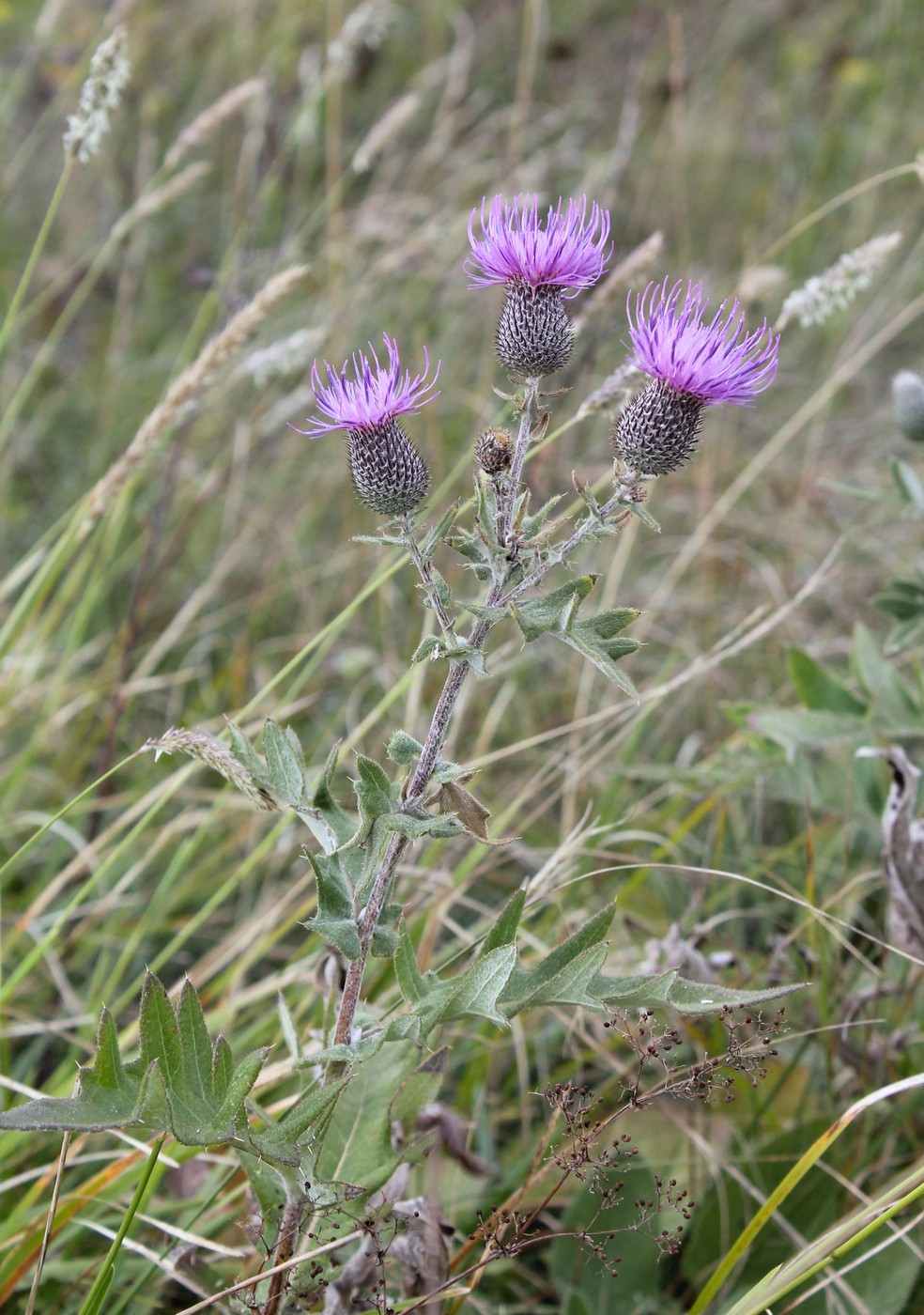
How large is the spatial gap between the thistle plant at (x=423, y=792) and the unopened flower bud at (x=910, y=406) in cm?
99

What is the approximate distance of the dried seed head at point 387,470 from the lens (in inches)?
67.8

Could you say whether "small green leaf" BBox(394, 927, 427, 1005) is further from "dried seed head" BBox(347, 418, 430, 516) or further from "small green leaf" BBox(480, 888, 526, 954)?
"dried seed head" BBox(347, 418, 430, 516)

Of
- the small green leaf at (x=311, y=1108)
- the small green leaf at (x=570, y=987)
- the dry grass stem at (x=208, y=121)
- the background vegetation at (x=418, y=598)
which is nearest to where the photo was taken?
the small green leaf at (x=311, y=1108)

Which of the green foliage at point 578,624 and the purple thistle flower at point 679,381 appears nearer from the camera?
the green foliage at point 578,624

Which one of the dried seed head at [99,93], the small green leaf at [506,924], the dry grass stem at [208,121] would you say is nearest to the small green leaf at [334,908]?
the small green leaf at [506,924]

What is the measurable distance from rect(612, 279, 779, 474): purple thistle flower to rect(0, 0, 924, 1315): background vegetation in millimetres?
802

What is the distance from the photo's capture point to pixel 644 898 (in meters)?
3.16

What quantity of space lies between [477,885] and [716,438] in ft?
8.86

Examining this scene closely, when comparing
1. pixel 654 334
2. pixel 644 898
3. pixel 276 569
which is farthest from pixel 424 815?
pixel 276 569

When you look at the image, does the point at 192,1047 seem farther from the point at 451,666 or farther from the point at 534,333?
the point at 534,333

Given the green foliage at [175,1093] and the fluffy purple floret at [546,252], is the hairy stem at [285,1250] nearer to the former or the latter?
the green foliage at [175,1093]

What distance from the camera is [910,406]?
2586 millimetres

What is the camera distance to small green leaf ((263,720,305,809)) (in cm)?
165

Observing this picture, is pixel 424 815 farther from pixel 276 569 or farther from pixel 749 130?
pixel 749 130
